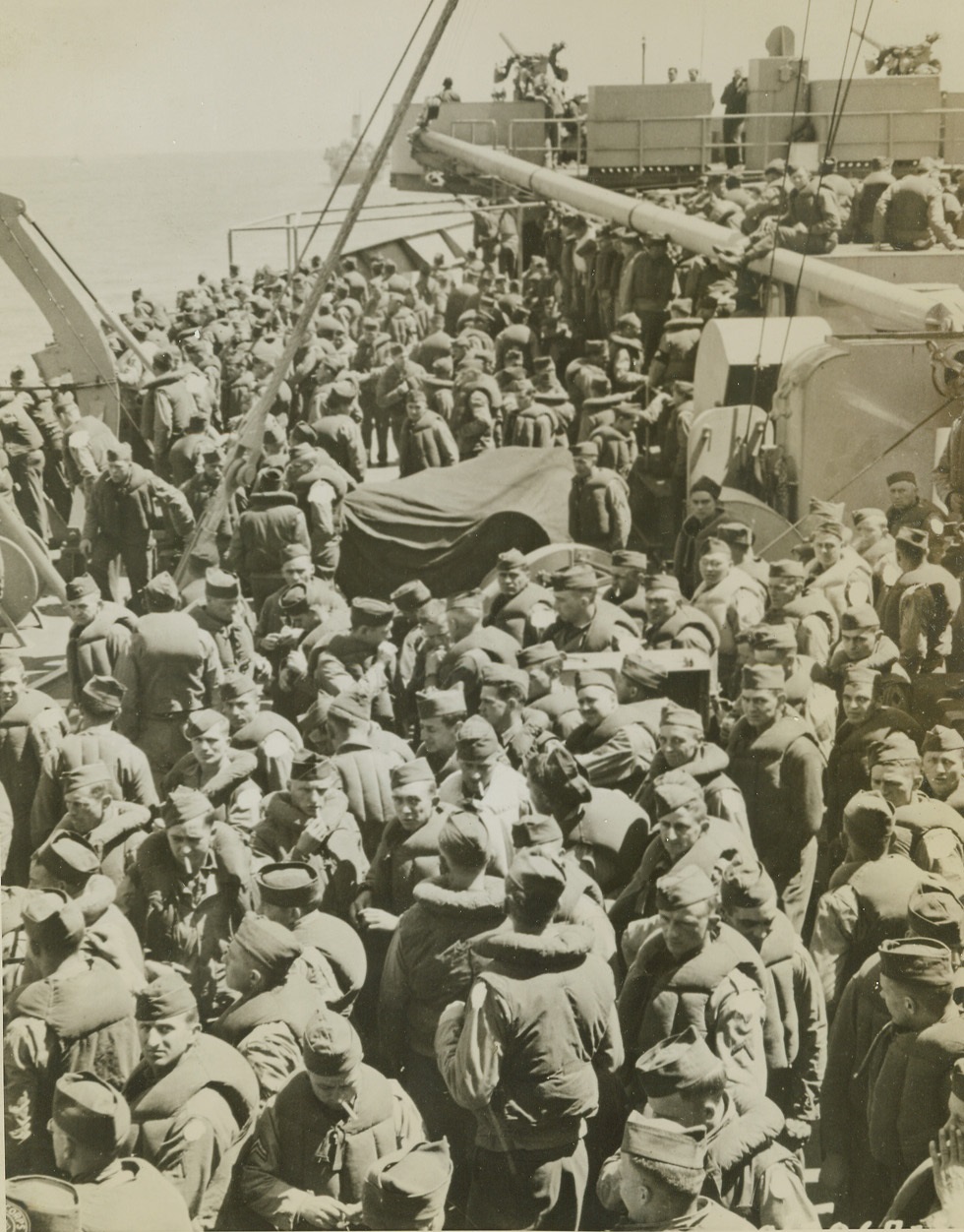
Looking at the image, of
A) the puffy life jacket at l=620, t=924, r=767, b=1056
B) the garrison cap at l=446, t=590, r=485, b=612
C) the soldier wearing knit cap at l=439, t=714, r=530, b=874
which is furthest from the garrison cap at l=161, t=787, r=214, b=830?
the garrison cap at l=446, t=590, r=485, b=612

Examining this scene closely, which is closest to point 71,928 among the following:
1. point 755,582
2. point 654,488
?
point 755,582

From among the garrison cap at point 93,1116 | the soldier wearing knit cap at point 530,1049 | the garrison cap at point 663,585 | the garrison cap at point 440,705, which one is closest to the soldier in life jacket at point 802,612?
the garrison cap at point 663,585

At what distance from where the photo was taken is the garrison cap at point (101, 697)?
646cm

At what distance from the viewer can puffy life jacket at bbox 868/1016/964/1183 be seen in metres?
4.13

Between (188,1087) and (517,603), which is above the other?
(188,1087)

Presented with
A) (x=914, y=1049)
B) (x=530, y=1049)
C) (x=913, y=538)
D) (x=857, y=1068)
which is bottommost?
(x=857, y=1068)

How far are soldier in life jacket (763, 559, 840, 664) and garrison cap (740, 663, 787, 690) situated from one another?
1.22 m

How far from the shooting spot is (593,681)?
634cm

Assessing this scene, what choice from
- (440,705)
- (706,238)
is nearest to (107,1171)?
(440,705)

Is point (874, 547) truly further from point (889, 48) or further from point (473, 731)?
point (889, 48)

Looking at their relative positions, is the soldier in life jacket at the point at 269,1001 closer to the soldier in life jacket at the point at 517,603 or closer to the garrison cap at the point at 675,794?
the garrison cap at the point at 675,794

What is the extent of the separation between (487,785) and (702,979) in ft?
4.66

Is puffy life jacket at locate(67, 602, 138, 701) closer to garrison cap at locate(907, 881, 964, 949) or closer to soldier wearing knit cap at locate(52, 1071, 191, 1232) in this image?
soldier wearing knit cap at locate(52, 1071, 191, 1232)

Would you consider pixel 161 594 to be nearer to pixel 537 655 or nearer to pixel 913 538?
pixel 537 655
